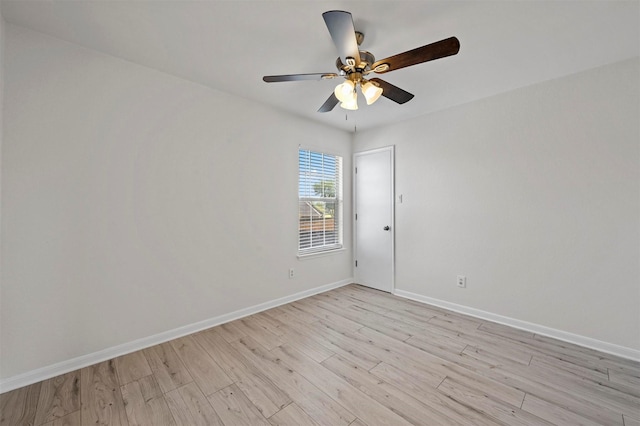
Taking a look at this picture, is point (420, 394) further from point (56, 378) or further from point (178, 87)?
point (178, 87)

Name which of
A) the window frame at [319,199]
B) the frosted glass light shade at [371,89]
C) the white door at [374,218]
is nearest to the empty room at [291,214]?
the frosted glass light shade at [371,89]

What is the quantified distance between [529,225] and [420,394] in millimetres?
2050

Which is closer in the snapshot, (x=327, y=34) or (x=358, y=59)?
(x=358, y=59)

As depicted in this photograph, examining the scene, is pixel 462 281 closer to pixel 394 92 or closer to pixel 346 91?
pixel 394 92

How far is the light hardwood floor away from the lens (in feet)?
5.10

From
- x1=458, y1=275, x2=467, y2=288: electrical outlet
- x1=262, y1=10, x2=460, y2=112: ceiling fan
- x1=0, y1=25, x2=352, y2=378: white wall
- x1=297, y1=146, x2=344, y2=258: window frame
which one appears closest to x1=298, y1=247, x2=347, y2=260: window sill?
x1=297, y1=146, x2=344, y2=258: window frame

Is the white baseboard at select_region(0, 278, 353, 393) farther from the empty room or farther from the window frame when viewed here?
the window frame

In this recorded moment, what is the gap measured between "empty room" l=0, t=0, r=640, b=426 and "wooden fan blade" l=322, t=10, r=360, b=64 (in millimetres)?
13

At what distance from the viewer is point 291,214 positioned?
11.3ft

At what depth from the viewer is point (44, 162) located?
1898 millimetres

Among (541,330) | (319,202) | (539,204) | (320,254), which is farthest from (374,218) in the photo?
(541,330)

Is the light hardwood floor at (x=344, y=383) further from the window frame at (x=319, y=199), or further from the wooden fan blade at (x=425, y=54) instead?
the wooden fan blade at (x=425, y=54)

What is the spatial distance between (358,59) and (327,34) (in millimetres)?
355

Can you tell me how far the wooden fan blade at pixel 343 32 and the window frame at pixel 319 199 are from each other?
1904 millimetres
